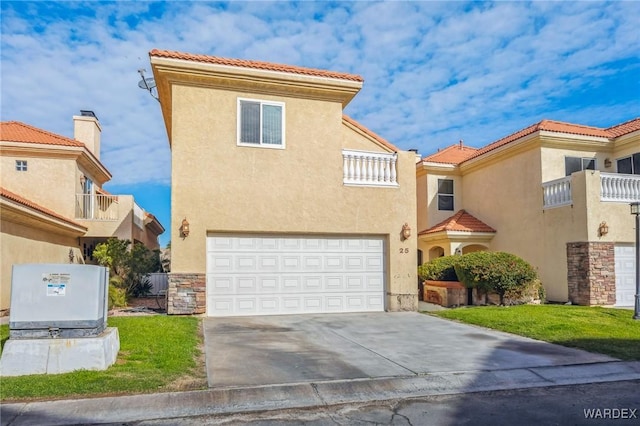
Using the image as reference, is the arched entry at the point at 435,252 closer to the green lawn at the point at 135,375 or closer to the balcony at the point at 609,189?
the balcony at the point at 609,189

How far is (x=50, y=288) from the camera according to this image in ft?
21.0

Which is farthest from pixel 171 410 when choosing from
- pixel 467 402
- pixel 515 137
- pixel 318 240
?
pixel 515 137

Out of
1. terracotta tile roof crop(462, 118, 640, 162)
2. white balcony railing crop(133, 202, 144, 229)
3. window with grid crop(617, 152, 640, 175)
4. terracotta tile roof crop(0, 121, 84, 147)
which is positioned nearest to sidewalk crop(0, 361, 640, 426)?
terracotta tile roof crop(462, 118, 640, 162)

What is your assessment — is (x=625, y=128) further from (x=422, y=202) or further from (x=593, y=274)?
(x=422, y=202)

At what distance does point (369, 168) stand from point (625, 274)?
31.8 feet

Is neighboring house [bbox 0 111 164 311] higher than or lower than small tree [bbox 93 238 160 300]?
higher

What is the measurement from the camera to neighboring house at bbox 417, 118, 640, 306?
15.4 meters

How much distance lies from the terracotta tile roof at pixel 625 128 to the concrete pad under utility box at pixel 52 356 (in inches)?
760

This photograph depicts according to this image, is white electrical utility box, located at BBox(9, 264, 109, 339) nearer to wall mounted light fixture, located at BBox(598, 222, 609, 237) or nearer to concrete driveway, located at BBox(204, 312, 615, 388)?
concrete driveway, located at BBox(204, 312, 615, 388)

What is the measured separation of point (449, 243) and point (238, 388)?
1511 centimetres

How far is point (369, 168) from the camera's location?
13.9 meters

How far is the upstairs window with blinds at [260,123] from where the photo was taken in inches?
505

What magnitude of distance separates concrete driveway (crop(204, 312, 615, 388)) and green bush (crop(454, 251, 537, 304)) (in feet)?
11.3

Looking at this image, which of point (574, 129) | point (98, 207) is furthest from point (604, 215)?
point (98, 207)
